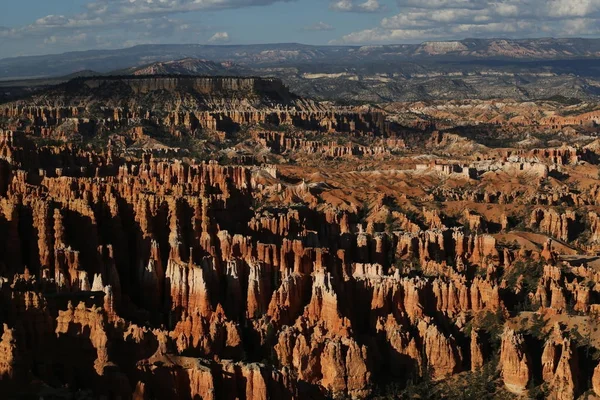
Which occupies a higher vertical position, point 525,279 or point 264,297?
point 264,297

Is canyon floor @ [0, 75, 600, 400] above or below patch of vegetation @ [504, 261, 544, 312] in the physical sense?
above

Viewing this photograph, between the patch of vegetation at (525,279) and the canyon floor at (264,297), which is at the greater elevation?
the canyon floor at (264,297)

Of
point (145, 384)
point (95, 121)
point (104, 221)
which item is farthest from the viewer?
point (95, 121)

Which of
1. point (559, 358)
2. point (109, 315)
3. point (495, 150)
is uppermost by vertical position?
point (109, 315)

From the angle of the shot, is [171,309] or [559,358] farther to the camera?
[171,309]

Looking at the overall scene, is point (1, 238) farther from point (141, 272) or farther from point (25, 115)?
point (25, 115)

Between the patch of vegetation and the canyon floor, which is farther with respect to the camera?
the patch of vegetation

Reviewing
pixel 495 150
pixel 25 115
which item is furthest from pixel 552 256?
pixel 25 115

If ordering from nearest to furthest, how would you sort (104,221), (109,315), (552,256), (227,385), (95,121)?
(227,385), (109,315), (104,221), (552,256), (95,121)

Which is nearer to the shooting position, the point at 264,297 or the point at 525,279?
the point at 264,297

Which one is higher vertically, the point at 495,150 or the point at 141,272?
the point at 141,272

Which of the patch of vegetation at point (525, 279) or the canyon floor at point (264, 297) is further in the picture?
the patch of vegetation at point (525, 279)
